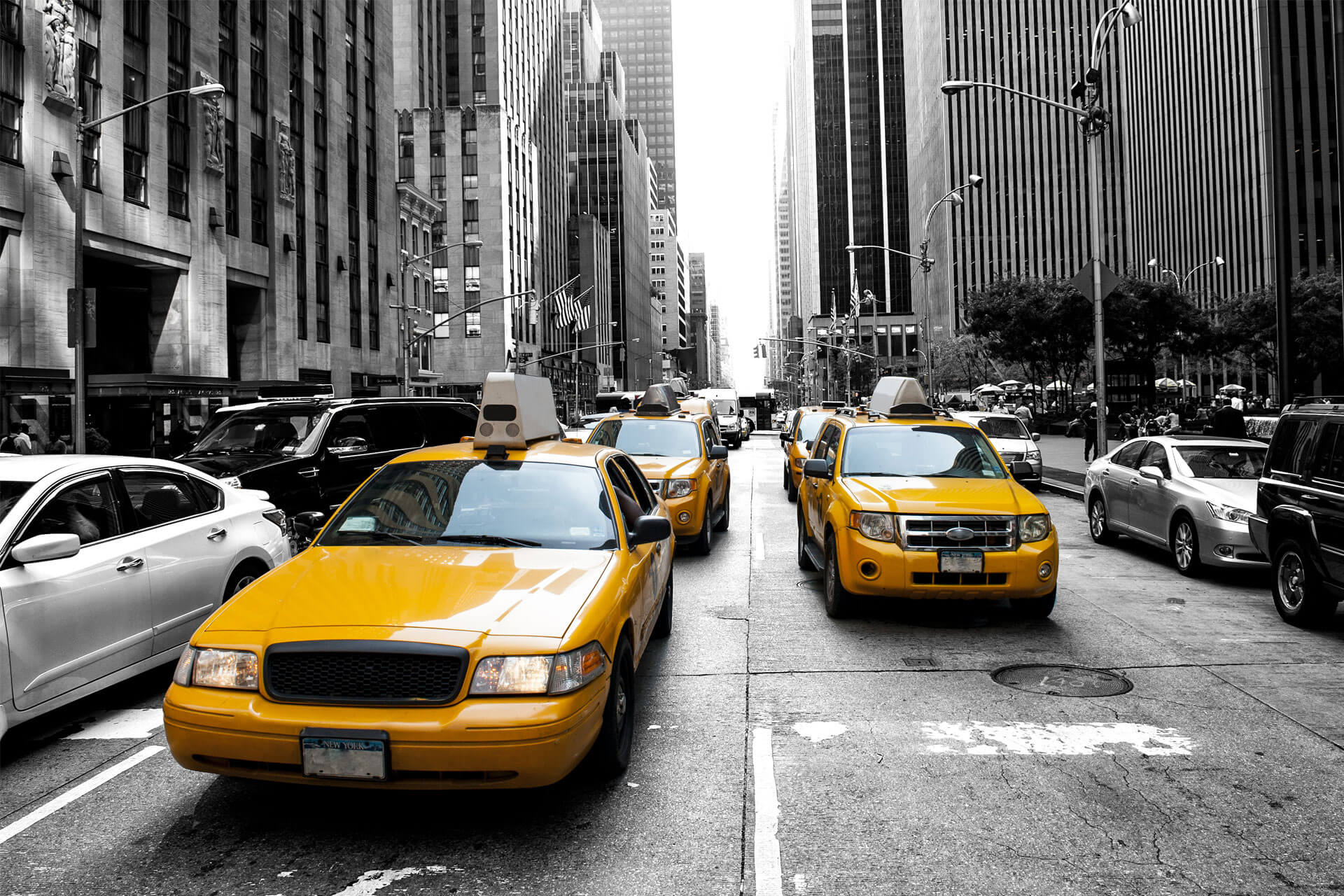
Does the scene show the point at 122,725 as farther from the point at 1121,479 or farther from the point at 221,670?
the point at 1121,479

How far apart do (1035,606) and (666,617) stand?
10.3 ft

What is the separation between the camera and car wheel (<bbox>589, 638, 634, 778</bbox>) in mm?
4559

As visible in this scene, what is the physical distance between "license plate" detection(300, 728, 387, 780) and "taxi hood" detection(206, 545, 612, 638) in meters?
0.46

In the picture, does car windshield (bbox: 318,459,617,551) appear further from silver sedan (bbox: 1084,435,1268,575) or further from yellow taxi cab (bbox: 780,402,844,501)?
yellow taxi cab (bbox: 780,402,844,501)

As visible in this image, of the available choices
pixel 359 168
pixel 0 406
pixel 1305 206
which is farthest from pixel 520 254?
pixel 0 406

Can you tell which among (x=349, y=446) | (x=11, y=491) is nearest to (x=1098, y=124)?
(x=349, y=446)

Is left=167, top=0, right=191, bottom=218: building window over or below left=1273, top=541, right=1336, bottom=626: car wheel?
over

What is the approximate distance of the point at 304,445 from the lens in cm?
1224

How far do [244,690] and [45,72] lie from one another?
29.3 m

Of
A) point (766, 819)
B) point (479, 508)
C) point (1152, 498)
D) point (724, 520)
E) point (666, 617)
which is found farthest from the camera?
point (724, 520)

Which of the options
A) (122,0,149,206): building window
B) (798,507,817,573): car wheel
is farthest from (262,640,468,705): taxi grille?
(122,0,149,206): building window

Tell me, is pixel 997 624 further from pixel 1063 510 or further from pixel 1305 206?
pixel 1305 206

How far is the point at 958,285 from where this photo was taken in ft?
363

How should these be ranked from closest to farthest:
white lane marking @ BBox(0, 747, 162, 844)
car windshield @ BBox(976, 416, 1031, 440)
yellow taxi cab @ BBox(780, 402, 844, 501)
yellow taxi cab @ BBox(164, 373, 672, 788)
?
yellow taxi cab @ BBox(164, 373, 672, 788) → white lane marking @ BBox(0, 747, 162, 844) → yellow taxi cab @ BBox(780, 402, 844, 501) → car windshield @ BBox(976, 416, 1031, 440)
